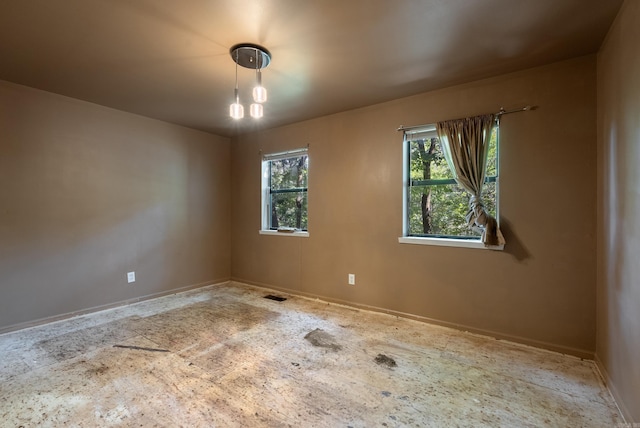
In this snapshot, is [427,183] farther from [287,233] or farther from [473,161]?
[287,233]

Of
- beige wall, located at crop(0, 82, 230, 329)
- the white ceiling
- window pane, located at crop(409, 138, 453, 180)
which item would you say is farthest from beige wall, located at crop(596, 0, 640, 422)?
beige wall, located at crop(0, 82, 230, 329)

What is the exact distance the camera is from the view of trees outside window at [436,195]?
9.68 ft

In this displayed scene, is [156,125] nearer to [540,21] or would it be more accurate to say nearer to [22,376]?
[22,376]

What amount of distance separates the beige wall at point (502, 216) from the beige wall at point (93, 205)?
1557 millimetres

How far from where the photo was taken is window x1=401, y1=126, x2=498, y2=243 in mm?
2973

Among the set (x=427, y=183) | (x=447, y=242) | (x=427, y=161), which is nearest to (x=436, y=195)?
(x=427, y=183)

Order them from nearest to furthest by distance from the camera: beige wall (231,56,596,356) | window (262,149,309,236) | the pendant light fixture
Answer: the pendant light fixture < beige wall (231,56,596,356) < window (262,149,309,236)

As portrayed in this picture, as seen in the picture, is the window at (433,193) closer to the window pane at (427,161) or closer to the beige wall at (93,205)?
the window pane at (427,161)

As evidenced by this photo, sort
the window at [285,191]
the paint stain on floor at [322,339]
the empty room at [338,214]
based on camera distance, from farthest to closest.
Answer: the window at [285,191]
the paint stain on floor at [322,339]
the empty room at [338,214]

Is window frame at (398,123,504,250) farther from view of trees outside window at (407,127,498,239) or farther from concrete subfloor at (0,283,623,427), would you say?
concrete subfloor at (0,283,623,427)

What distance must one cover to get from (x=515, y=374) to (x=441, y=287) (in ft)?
3.28

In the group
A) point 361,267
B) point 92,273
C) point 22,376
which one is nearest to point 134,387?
A: point 22,376

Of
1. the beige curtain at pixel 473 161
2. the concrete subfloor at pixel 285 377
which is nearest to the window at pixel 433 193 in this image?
the beige curtain at pixel 473 161

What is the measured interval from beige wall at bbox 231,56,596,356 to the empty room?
19 mm
